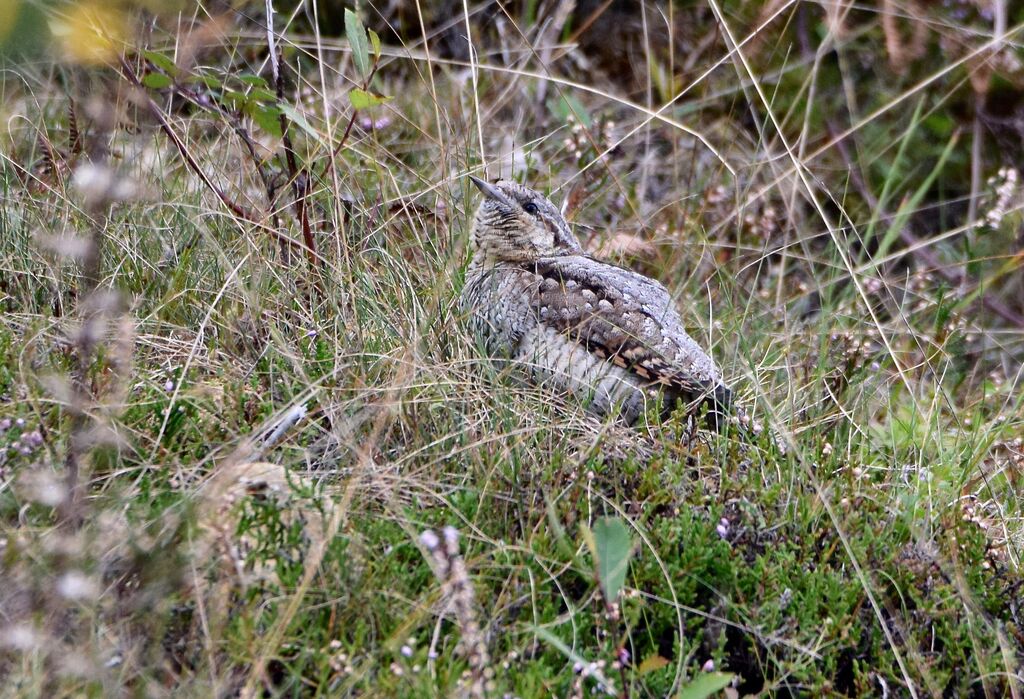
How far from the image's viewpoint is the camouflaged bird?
13.0 ft

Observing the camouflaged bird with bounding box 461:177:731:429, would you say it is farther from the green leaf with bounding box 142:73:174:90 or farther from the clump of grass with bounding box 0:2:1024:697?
the green leaf with bounding box 142:73:174:90

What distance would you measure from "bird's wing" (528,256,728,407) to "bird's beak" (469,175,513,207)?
277 millimetres

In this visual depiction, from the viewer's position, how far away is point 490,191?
441 centimetres

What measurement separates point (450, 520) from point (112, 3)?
1.46m

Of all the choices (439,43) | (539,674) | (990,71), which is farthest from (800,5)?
(539,674)

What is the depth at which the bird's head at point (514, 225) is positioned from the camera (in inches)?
176

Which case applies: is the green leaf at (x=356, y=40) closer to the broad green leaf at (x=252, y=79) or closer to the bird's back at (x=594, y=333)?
the broad green leaf at (x=252, y=79)

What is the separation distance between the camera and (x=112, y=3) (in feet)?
7.68

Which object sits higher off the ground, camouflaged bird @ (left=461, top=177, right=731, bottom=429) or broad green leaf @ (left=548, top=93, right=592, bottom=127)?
broad green leaf @ (left=548, top=93, right=592, bottom=127)

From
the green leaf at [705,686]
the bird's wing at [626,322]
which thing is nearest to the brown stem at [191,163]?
the bird's wing at [626,322]

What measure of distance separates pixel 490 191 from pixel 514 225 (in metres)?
0.17

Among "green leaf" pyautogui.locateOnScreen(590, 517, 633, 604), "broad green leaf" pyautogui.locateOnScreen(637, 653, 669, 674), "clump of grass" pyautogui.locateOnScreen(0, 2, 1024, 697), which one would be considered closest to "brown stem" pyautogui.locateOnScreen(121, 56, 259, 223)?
"clump of grass" pyautogui.locateOnScreen(0, 2, 1024, 697)

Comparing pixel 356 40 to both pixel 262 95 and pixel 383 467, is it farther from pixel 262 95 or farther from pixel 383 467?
pixel 383 467

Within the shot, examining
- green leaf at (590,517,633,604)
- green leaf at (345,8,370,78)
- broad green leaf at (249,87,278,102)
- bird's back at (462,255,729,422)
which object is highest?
green leaf at (345,8,370,78)
